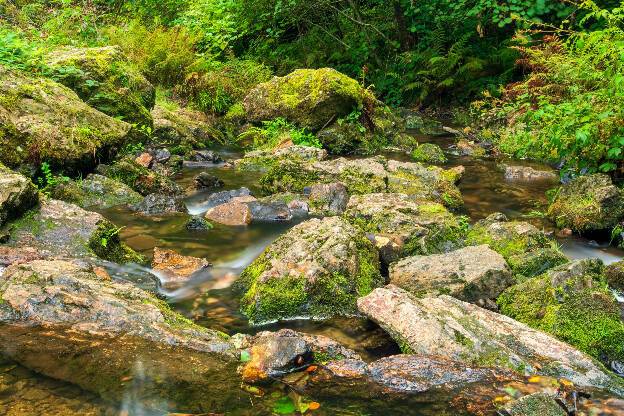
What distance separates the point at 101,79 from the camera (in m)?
9.22

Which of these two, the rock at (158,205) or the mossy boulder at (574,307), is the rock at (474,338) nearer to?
the mossy boulder at (574,307)

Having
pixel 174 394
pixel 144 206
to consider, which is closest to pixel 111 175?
pixel 144 206

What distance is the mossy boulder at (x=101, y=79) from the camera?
8625 millimetres

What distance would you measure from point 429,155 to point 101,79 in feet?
23.3

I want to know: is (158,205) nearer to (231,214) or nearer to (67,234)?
(231,214)

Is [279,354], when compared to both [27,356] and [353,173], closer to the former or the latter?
[27,356]

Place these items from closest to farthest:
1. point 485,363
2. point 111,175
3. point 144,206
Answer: point 485,363 → point 144,206 → point 111,175

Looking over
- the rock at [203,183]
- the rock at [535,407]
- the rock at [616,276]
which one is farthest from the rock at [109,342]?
the rock at [203,183]

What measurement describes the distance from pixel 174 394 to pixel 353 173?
5.88 meters

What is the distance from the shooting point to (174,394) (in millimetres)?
2428

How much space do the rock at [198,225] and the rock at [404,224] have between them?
1.93m

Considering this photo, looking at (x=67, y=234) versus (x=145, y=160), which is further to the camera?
(x=145, y=160)

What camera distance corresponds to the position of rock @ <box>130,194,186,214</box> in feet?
22.1

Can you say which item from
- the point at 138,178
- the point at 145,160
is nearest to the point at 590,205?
the point at 138,178
